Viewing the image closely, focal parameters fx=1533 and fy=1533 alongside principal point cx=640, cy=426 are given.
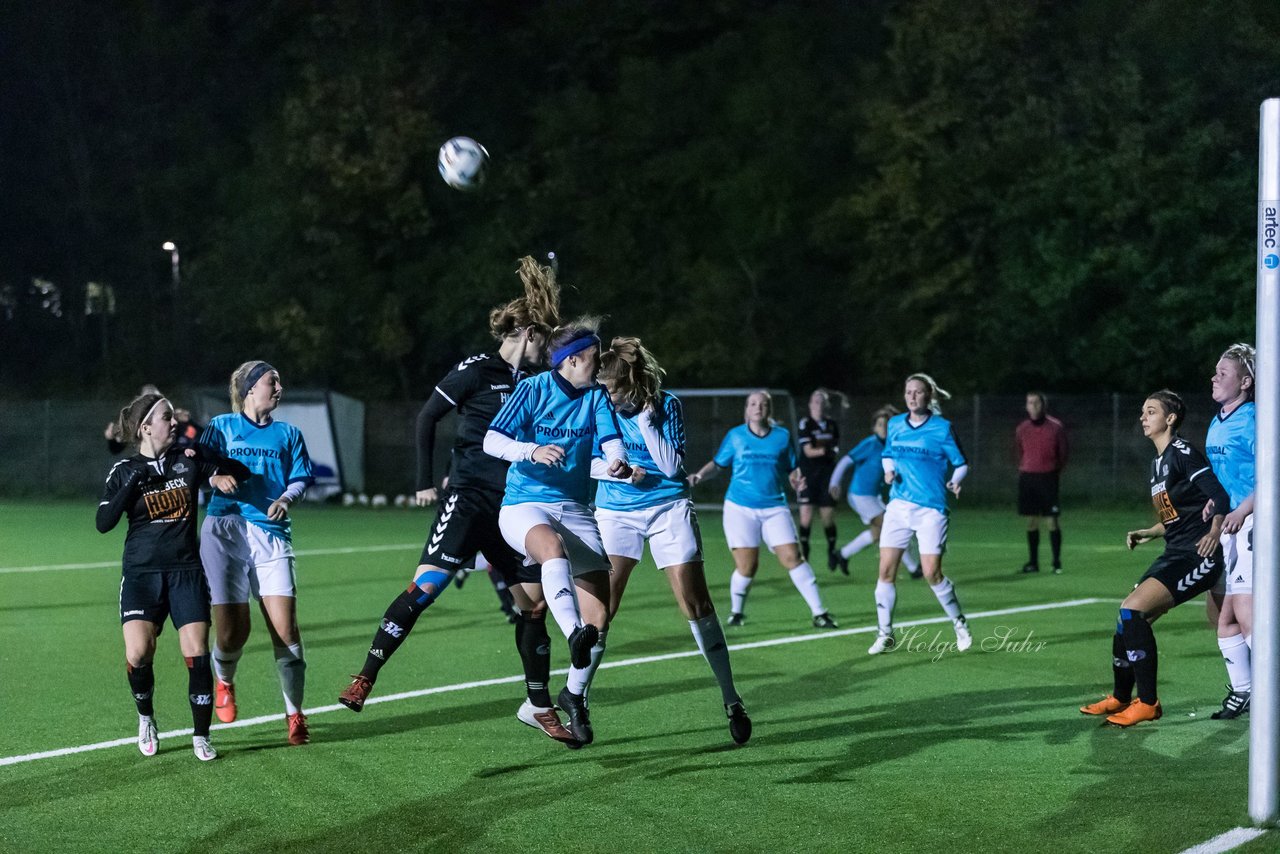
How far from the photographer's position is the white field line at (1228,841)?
19.4ft

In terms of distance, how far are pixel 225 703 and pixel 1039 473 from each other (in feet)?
43.3

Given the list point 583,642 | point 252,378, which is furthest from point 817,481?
point 583,642

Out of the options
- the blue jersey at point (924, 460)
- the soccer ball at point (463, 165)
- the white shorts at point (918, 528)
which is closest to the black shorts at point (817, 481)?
the blue jersey at point (924, 460)

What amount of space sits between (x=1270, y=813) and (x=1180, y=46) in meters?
30.1

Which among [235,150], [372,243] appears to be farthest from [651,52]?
[235,150]

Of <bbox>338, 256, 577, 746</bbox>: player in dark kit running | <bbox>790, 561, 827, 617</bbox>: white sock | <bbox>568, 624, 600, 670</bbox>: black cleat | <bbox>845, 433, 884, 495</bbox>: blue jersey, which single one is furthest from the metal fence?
<bbox>568, 624, 600, 670</bbox>: black cleat

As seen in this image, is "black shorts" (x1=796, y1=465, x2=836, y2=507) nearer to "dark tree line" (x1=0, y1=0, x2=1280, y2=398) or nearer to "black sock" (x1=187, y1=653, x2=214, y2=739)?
"black sock" (x1=187, y1=653, x2=214, y2=739)

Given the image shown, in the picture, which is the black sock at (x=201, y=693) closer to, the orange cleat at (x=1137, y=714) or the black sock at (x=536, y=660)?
the black sock at (x=536, y=660)

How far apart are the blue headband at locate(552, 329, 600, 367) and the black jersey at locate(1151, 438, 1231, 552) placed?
130 inches

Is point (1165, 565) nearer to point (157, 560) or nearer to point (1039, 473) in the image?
point (157, 560)

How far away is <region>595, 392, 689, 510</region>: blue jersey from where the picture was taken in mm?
8422

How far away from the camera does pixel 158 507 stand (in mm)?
7695

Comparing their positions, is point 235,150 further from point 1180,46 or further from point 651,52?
point 1180,46

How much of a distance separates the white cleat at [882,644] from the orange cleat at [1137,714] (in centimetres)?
288
